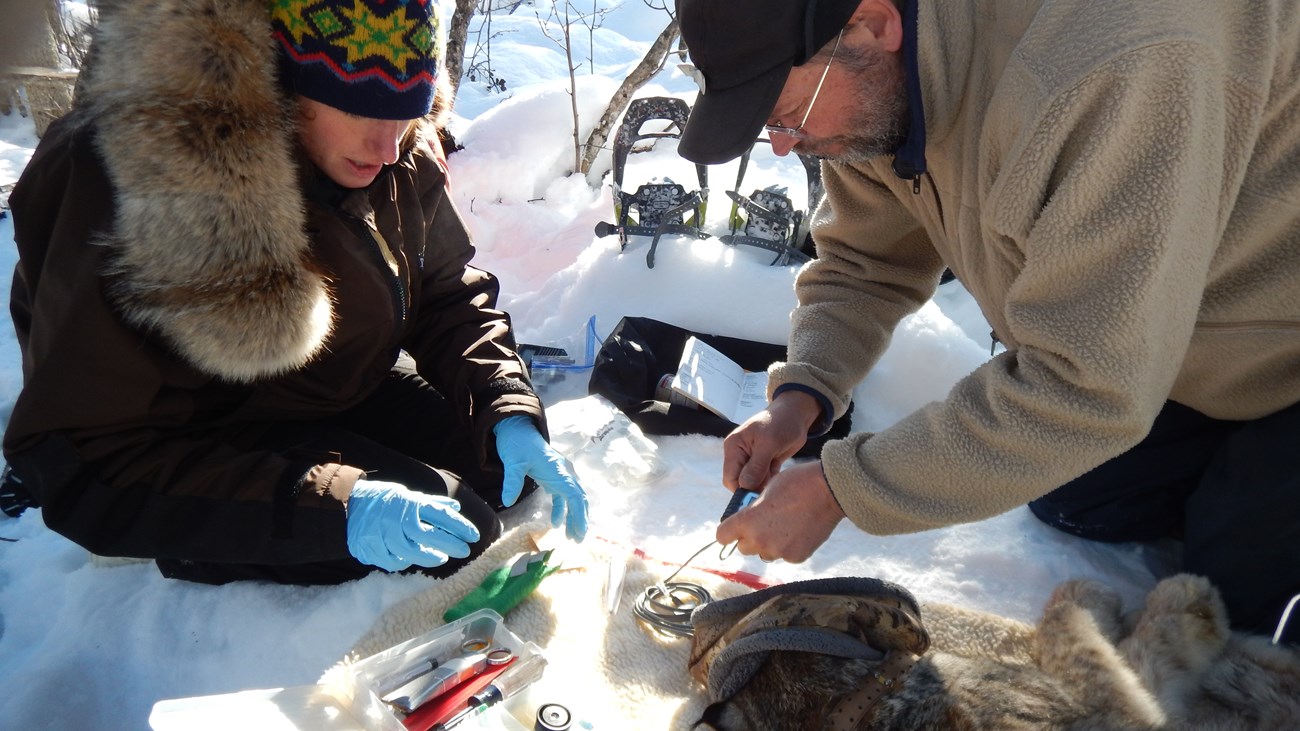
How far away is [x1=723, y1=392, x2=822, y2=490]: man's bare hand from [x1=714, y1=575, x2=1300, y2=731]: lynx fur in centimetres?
43

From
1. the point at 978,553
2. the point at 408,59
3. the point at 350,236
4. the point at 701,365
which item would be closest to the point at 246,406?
the point at 350,236

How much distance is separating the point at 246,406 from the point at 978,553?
191 centimetres

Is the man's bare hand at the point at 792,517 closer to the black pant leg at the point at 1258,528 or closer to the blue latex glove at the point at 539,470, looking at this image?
the blue latex glove at the point at 539,470

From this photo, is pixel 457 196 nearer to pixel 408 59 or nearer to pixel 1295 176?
pixel 408 59

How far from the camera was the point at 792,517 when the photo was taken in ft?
5.16

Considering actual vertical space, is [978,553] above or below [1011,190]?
below

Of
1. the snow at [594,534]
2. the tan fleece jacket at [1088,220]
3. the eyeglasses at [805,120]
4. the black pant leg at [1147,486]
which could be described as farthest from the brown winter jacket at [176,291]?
the black pant leg at [1147,486]

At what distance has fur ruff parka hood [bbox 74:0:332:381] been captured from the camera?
156 cm

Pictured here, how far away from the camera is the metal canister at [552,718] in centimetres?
157

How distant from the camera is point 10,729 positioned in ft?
5.86

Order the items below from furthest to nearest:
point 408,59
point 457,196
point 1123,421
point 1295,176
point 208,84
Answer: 1. point 457,196
2. point 408,59
3. point 208,84
4. point 1295,176
5. point 1123,421

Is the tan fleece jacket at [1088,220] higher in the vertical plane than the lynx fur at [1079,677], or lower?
higher

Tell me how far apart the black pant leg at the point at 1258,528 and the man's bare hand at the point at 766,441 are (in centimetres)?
98

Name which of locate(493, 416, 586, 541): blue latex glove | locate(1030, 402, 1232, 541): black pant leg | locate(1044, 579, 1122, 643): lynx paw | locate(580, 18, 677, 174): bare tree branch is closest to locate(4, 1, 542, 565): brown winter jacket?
locate(493, 416, 586, 541): blue latex glove
